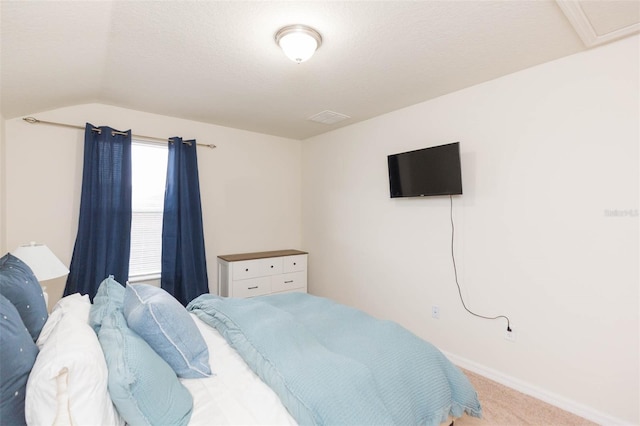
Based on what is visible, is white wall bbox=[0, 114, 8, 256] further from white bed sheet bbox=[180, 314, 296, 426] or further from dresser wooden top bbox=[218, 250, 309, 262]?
white bed sheet bbox=[180, 314, 296, 426]

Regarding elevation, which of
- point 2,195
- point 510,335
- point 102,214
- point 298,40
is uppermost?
point 298,40

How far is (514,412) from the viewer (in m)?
2.14

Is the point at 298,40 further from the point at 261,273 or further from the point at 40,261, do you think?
the point at 261,273

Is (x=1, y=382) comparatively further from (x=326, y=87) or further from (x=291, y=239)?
(x=291, y=239)

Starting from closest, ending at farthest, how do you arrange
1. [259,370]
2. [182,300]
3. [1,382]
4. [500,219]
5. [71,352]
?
1. [1,382]
2. [71,352]
3. [259,370]
4. [500,219]
5. [182,300]

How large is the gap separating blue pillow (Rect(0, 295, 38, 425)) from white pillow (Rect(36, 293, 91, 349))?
0.23 metres

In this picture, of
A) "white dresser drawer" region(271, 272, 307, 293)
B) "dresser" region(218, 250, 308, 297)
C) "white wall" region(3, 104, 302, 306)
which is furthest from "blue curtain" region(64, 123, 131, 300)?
"white dresser drawer" region(271, 272, 307, 293)

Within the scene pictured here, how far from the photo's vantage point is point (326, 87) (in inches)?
104

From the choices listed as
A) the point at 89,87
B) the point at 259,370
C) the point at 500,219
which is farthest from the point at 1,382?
the point at 500,219

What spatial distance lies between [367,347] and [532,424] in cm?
130

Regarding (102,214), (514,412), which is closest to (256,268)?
(102,214)

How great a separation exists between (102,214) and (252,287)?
168cm

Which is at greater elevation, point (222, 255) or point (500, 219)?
point (500, 219)

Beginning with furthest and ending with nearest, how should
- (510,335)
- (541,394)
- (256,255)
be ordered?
1. (256,255)
2. (510,335)
3. (541,394)
